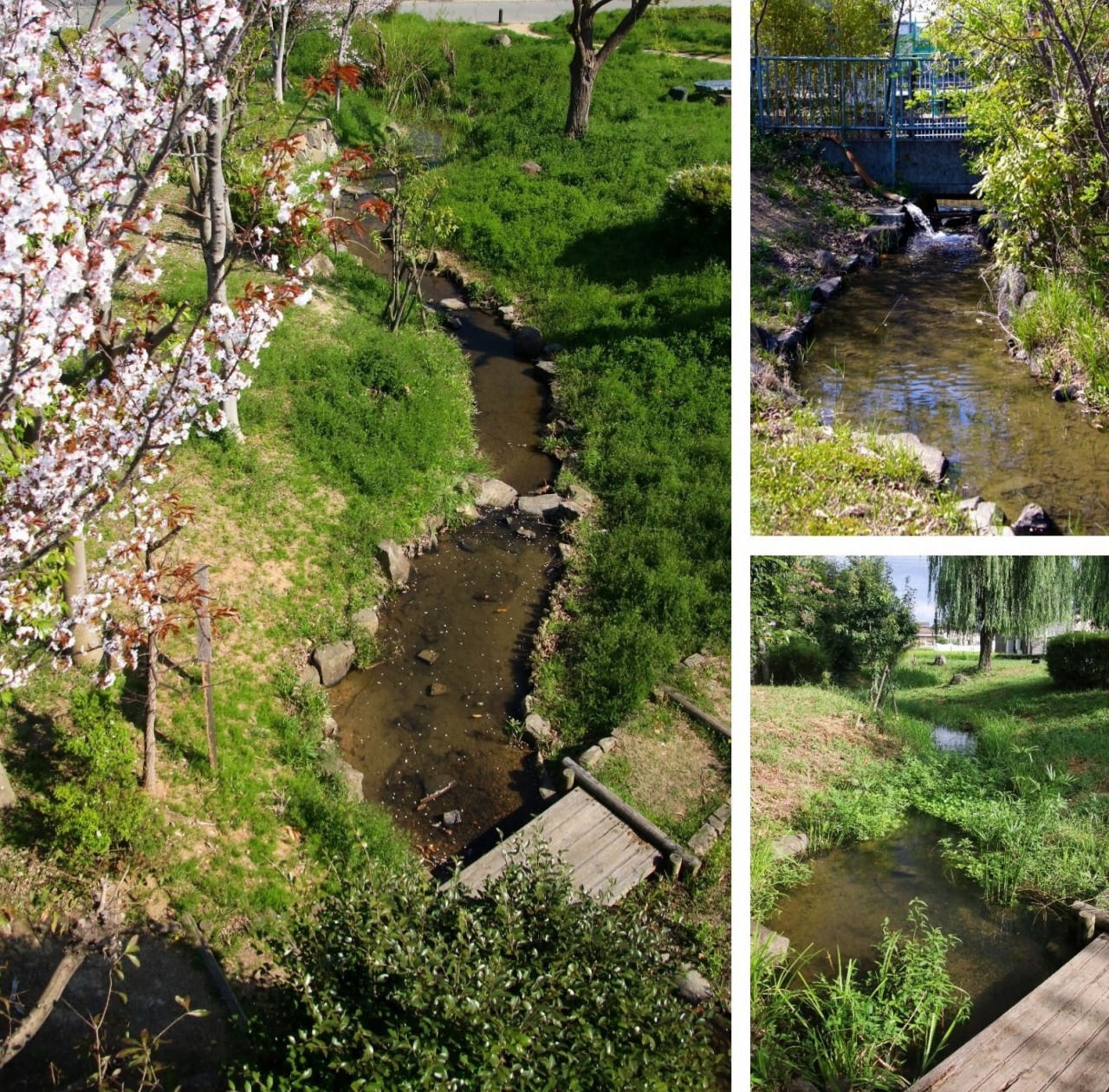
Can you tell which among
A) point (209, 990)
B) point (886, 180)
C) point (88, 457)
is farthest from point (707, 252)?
point (209, 990)

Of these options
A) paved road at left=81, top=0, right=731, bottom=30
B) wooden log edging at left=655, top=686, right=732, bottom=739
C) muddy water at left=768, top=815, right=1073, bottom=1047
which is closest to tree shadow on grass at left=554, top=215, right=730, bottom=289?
wooden log edging at left=655, top=686, right=732, bottom=739

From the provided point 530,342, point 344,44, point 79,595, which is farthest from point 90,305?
point 344,44

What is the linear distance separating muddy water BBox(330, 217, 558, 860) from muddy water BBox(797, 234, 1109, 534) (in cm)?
310

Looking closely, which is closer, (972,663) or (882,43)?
(972,663)

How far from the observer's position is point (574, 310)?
1159 centimetres

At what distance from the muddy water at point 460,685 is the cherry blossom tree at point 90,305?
5.34ft

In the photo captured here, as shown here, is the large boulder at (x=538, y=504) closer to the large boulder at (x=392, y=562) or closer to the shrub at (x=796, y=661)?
the large boulder at (x=392, y=562)

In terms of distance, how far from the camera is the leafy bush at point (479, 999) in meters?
3.84

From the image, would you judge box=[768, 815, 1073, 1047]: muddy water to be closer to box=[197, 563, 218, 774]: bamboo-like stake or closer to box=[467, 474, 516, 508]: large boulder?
box=[197, 563, 218, 774]: bamboo-like stake

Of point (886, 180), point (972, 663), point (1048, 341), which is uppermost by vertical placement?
point (886, 180)

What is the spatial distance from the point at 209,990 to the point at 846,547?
3.78m

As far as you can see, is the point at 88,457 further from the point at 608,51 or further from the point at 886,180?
the point at 608,51

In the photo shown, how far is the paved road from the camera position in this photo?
2028cm

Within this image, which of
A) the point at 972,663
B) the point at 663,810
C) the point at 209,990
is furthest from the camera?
the point at 663,810
